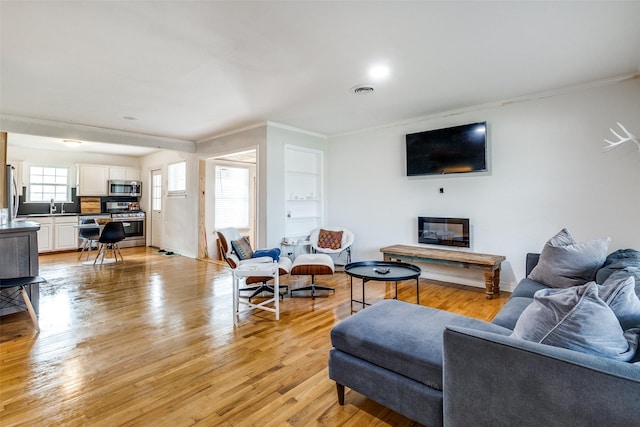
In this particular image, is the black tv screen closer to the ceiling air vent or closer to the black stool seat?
the ceiling air vent

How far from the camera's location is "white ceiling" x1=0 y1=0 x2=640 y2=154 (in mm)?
2170

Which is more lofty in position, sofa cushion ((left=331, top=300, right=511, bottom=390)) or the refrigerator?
the refrigerator

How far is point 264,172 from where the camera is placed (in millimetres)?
5082

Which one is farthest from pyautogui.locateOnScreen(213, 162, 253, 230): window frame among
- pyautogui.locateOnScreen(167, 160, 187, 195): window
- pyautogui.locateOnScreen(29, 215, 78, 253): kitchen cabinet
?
pyautogui.locateOnScreen(29, 215, 78, 253): kitchen cabinet

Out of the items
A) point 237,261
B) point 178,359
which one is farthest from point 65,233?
point 178,359

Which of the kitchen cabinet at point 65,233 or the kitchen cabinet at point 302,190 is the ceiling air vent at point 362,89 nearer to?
the kitchen cabinet at point 302,190

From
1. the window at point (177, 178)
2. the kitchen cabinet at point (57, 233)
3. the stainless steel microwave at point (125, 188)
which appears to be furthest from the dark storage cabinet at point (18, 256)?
the stainless steel microwave at point (125, 188)

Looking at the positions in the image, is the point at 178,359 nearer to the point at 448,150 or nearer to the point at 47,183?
the point at 448,150

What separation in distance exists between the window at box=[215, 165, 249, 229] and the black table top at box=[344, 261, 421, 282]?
4.40 m

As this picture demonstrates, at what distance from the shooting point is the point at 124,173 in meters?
8.64

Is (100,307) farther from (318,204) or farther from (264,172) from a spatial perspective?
(318,204)

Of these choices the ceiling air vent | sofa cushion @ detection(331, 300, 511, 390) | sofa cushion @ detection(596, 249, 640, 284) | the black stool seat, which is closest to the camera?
sofa cushion @ detection(331, 300, 511, 390)

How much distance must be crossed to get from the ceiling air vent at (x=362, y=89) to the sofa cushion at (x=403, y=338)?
2.51m

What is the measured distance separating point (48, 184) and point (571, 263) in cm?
1018
